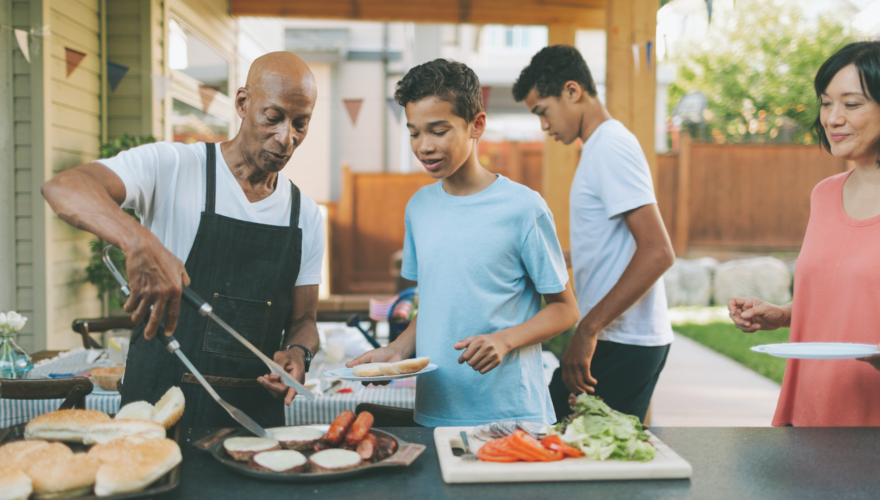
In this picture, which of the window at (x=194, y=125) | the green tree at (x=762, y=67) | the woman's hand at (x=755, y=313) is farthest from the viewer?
the green tree at (x=762, y=67)

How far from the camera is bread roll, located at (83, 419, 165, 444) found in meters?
1.25

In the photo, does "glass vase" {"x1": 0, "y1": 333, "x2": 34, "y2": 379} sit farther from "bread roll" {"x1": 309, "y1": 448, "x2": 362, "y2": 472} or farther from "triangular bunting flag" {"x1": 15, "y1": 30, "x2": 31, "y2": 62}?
"bread roll" {"x1": 309, "y1": 448, "x2": 362, "y2": 472}

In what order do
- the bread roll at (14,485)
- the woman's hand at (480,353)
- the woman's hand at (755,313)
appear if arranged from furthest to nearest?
the woman's hand at (755,313) → the woman's hand at (480,353) → the bread roll at (14,485)

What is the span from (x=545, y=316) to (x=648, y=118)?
2.63 m

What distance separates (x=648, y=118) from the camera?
3.84 metres

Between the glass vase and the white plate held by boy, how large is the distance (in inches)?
110

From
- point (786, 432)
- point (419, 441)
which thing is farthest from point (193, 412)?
point (786, 432)

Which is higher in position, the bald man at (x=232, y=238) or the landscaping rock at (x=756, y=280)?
the bald man at (x=232, y=238)

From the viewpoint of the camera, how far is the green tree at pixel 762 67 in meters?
18.9

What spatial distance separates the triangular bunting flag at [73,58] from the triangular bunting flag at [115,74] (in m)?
0.24

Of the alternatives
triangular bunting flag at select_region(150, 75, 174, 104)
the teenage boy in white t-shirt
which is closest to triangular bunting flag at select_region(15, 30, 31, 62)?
triangular bunting flag at select_region(150, 75, 174, 104)

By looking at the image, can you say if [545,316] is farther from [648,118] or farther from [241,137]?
[648,118]

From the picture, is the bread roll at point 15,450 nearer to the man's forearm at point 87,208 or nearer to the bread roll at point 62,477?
the bread roll at point 62,477

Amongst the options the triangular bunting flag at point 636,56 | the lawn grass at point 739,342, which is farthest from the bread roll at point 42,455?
the lawn grass at point 739,342
